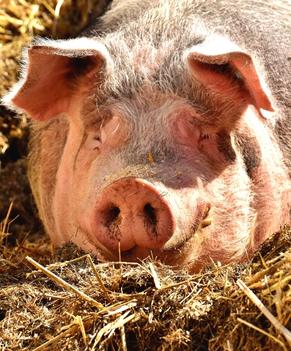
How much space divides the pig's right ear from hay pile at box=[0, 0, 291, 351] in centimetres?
96

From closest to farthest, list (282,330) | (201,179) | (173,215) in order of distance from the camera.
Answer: (282,330) < (173,215) < (201,179)

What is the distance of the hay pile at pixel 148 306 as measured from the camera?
3.29 metres

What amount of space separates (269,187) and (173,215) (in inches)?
39.6

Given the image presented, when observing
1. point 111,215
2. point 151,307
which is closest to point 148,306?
point 151,307

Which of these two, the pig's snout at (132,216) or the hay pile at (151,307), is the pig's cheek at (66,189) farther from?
the hay pile at (151,307)

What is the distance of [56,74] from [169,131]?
0.75 metres

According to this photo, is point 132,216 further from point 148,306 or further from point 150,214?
point 148,306

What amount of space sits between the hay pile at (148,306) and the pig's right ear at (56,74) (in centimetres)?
96

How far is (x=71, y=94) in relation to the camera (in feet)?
16.0

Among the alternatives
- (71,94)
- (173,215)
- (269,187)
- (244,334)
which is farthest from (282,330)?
(71,94)

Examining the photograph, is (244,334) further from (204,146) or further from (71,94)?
(71,94)

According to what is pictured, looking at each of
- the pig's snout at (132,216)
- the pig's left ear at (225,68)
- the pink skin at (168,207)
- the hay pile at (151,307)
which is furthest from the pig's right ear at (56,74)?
the hay pile at (151,307)

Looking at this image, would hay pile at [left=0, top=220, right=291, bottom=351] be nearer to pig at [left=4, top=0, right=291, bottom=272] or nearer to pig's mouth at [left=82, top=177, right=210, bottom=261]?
pig's mouth at [left=82, top=177, right=210, bottom=261]

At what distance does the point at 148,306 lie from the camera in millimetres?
3545
